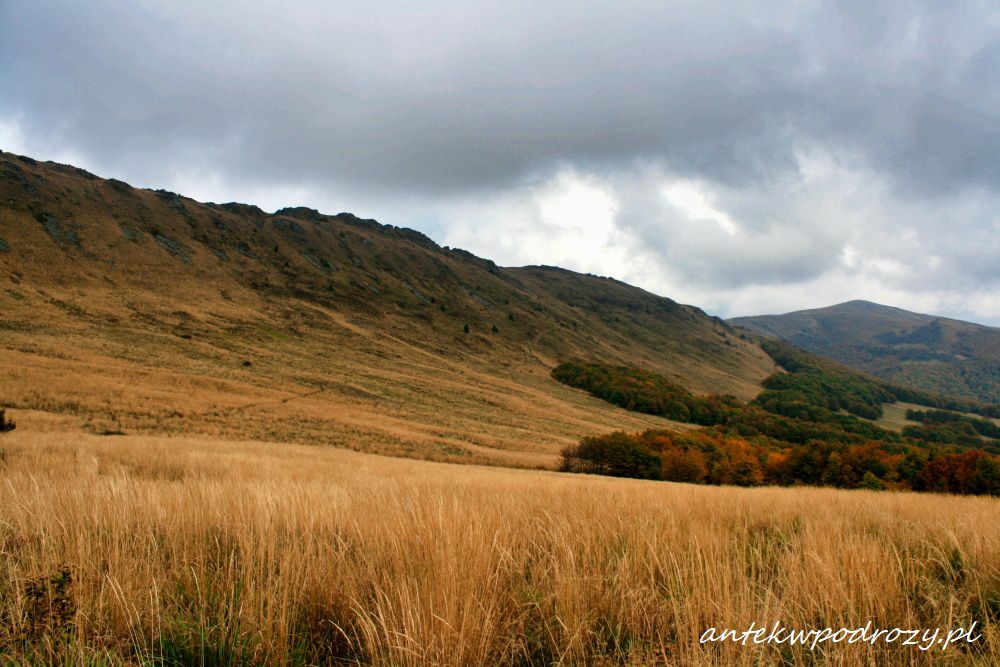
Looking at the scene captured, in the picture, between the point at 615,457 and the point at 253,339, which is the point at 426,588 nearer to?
the point at 615,457

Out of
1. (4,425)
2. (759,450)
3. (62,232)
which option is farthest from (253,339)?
(759,450)

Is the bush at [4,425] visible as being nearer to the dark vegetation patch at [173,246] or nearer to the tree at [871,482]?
the tree at [871,482]

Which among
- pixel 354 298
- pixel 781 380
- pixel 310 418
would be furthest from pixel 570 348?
pixel 310 418

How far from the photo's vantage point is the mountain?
133ft

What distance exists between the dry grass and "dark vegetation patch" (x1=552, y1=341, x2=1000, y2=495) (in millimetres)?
43806

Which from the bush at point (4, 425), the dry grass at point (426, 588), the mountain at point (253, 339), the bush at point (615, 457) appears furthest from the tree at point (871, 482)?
the bush at point (4, 425)

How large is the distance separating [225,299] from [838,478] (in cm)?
10304

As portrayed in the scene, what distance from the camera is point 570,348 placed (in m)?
154

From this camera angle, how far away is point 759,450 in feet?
244

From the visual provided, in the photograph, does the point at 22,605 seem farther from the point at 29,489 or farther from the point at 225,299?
the point at 225,299

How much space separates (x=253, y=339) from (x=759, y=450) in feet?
268

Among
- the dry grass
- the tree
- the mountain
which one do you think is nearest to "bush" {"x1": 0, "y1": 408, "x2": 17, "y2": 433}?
the mountain

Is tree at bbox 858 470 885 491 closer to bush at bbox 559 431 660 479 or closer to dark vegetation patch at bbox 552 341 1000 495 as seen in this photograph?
dark vegetation patch at bbox 552 341 1000 495

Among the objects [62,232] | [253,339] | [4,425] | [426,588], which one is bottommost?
[4,425]
